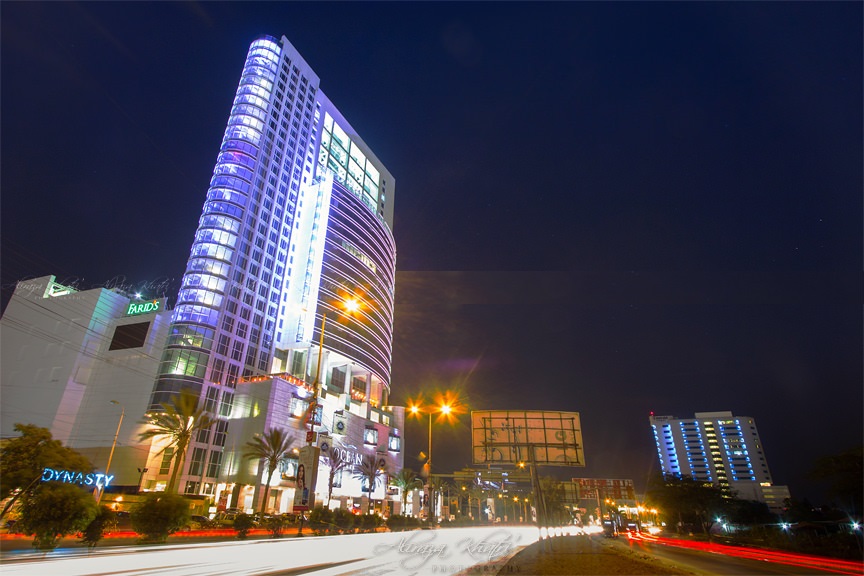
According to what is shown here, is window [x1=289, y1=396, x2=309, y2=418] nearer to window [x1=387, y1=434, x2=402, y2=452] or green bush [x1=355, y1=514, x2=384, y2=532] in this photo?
window [x1=387, y1=434, x2=402, y2=452]

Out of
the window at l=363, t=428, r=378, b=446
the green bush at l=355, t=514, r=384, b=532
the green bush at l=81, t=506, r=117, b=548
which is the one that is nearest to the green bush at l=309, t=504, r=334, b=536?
the green bush at l=355, t=514, r=384, b=532

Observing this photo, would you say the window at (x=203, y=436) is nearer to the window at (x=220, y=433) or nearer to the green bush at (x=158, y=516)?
the window at (x=220, y=433)

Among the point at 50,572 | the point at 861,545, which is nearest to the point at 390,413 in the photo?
the point at 861,545

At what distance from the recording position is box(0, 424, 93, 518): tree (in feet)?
97.3

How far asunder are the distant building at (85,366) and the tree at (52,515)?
2579 inches

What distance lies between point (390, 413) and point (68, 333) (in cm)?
7208

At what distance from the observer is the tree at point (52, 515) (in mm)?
17062

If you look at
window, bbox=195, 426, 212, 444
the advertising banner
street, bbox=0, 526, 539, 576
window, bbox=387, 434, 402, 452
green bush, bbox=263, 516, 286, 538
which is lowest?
green bush, bbox=263, 516, 286, 538

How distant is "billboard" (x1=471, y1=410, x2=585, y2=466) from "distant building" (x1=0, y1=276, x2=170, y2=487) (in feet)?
234

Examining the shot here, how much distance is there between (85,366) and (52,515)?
86.2 meters

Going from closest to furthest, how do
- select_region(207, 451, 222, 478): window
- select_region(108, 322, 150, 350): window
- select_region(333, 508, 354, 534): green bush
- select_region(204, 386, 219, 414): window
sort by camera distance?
1. select_region(333, 508, 354, 534): green bush
2. select_region(207, 451, 222, 478): window
3. select_region(204, 386, 219, 414): window
4. select_region(108, 322, 150, 350): window

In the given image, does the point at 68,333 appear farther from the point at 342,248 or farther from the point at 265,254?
the point at 342,248

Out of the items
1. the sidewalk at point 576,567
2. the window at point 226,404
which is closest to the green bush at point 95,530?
the sidewalk at point 576,567

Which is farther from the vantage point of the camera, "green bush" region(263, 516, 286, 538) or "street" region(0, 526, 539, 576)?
"green bush" region(263, 516, 286, 538)
